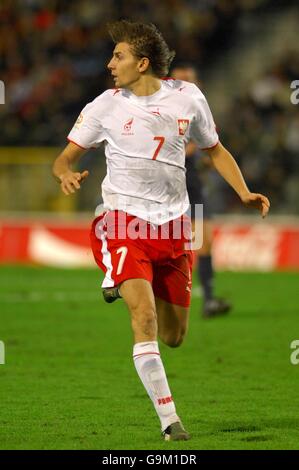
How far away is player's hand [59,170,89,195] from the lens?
20.6 ft

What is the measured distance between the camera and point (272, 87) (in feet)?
72.9

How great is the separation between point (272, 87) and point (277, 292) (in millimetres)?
7277

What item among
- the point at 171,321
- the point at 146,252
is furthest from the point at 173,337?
the point at 146,252

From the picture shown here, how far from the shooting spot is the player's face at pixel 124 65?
6691mm

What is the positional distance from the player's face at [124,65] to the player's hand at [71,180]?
2.30 feet

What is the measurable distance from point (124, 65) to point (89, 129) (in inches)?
16.8

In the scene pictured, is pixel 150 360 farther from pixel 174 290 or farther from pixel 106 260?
pixel 174 290

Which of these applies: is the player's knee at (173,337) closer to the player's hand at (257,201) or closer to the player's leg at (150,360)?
the player's leg at (150,360)

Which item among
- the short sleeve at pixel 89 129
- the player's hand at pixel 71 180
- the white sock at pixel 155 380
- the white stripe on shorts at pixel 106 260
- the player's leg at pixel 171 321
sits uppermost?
the short sleeve at pixel 89 129

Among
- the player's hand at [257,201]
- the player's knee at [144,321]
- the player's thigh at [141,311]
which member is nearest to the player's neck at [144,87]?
the player's hand at [257,201]

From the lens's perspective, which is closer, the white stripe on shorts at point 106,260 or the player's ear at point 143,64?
the white stripe on shorts at point 106,260

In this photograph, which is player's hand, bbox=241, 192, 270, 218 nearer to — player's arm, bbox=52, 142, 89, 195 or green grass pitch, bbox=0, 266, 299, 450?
player's arm, bbox=52, 142, 89, 195

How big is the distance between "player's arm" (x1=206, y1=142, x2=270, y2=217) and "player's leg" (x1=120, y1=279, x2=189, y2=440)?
829mm
